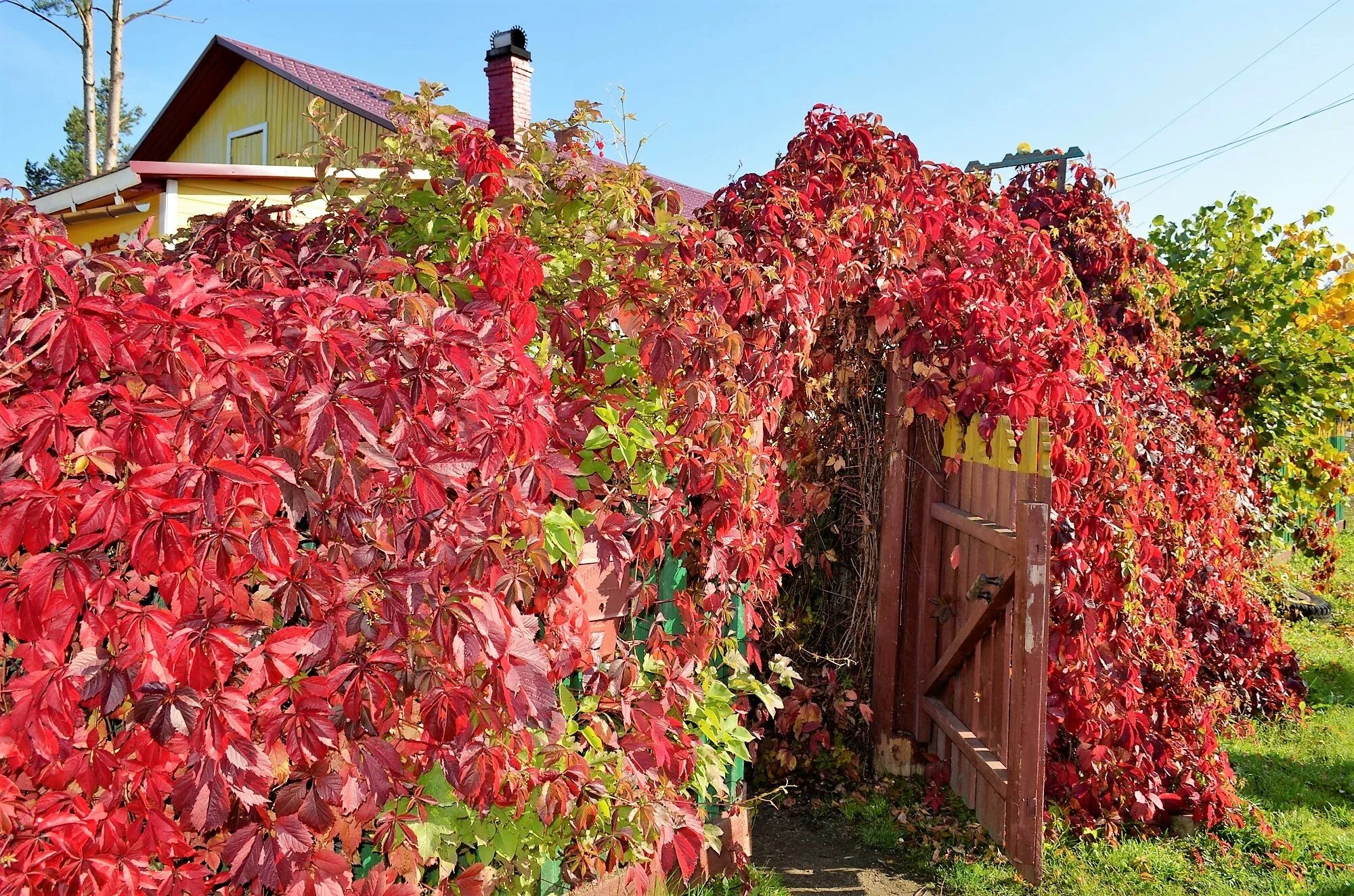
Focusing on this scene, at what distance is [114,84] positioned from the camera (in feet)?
58.4

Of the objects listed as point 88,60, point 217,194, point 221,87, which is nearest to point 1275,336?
point 217,194

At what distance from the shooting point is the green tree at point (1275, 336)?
698 centimetres

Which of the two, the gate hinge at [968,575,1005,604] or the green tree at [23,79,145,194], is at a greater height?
the green tree at [23,79,145,194]

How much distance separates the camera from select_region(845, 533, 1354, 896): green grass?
11.1 feet

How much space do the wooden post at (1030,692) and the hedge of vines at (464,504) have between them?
0.45 m

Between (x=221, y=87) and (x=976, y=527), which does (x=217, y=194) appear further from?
(x=221, y=87)

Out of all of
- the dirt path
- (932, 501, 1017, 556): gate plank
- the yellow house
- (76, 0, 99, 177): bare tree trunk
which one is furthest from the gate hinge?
(76, 0, 99, 177): bare tree trunk

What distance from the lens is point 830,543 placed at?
4496mm

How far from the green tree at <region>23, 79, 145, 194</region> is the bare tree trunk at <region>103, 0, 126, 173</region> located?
18.8 metres

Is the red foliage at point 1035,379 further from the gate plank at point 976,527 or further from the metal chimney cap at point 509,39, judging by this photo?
the metal chimney cap at point 509,39

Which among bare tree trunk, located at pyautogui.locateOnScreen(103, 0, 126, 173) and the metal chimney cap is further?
bare tree trunk, located at pyautogui.locateOnScreen(103, 0, 126, 173)

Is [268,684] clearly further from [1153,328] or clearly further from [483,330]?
[1153,328]

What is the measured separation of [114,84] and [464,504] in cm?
2023

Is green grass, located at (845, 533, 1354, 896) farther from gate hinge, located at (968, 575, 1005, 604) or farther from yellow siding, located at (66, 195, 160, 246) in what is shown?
yellow siding, located at (66, 195, 160, 246)
